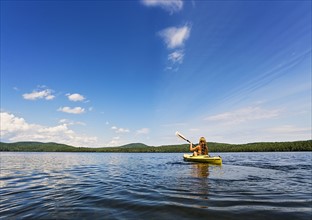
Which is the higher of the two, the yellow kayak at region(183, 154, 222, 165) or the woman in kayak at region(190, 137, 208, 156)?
the woman in kayak at region(190, 137, 208, 156)

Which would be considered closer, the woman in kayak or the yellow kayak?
the yellow kayak

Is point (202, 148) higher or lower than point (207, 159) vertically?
higher

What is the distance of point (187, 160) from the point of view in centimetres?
2794

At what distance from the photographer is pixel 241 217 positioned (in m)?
5.83

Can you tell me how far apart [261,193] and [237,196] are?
145 centimetres

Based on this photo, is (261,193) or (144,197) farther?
(261,193)

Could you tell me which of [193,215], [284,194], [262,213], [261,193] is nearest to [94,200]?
[193,215]

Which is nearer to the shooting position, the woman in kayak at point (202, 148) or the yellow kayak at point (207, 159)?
the yellow kayak at point (207, 159)

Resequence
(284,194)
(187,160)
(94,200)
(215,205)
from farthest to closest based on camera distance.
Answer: (187,160)
(284,194)
(94,200)
(215,205)

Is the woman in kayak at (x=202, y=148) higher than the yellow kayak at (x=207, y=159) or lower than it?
higher

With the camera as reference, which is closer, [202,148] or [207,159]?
[207,159]

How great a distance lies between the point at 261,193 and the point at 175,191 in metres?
3.69

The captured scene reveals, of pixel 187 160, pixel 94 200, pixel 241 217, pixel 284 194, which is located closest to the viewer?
pixel 241 217

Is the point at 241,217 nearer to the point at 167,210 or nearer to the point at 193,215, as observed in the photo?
the point at 193,215
